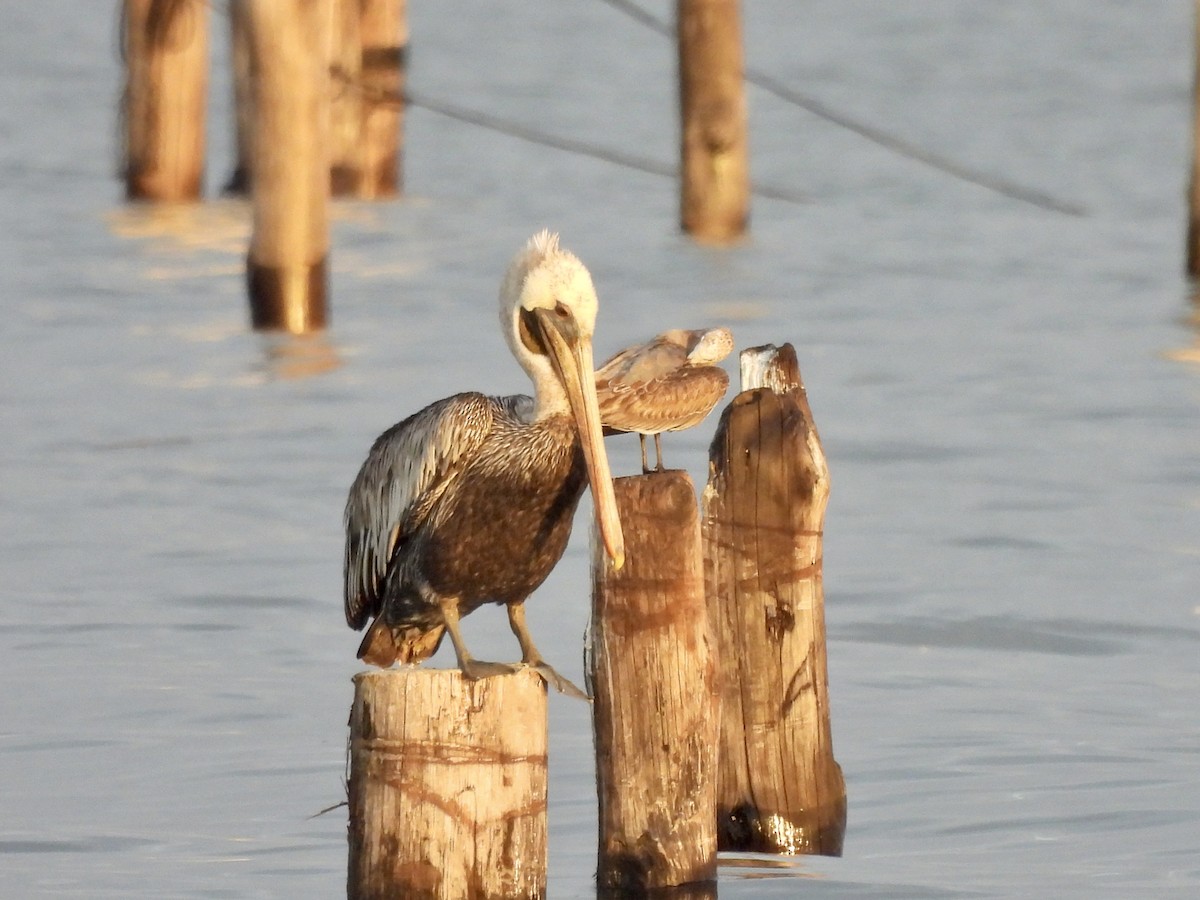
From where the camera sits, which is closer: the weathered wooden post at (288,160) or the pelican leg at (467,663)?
the pelican leg at (467,663)

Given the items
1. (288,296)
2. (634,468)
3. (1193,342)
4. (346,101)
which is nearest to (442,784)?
(634,468)

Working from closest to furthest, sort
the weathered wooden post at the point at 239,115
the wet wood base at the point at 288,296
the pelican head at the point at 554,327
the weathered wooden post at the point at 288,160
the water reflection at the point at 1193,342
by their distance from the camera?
the pelican head at the point at 554,327
the weathered wooden post at the point at 288,160
the wet wood base at the point at 288,296
the water reflection at the point at 1193,342
the weathered wooden post at the point at 239,115

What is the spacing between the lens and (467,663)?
13.7 ft

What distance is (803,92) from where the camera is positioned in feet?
87.8

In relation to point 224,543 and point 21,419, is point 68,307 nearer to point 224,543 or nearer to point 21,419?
point 21,419

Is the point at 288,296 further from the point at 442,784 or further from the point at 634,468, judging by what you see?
the point at 442,784

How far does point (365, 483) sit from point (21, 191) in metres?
15.4

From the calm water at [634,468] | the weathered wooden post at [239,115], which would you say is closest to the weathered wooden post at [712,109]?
the calm water at [634,468]

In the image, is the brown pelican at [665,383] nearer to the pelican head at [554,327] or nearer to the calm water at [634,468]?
the pelican head at [554,327]

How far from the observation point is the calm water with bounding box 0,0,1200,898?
5262 millimetres

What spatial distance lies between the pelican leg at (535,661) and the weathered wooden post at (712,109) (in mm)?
9134

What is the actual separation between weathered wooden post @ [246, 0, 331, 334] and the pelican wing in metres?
6.08

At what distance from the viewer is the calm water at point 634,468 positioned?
17.3ft

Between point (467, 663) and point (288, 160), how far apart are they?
22.8 ft
